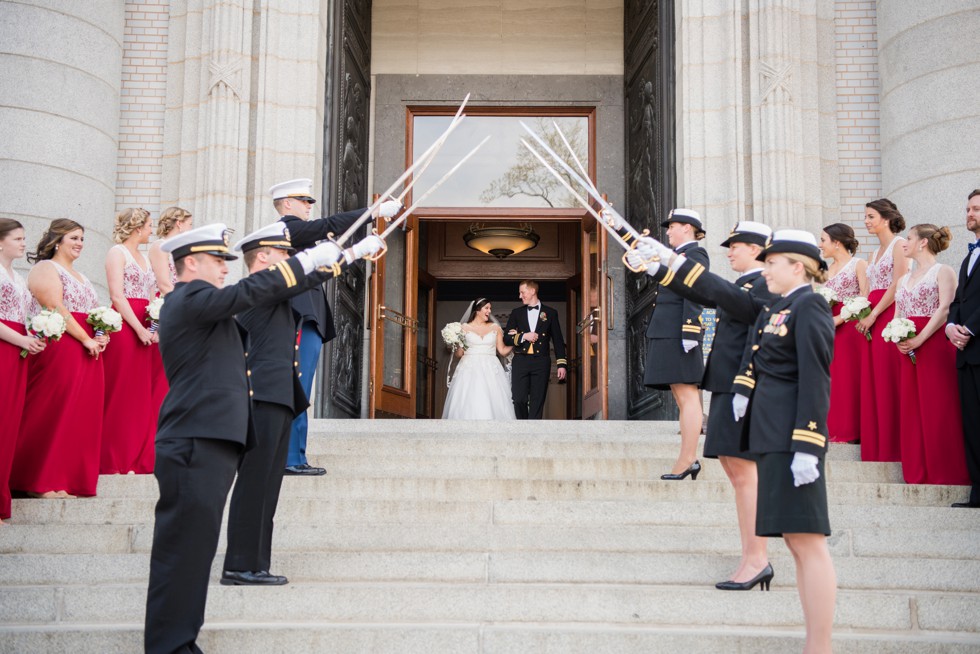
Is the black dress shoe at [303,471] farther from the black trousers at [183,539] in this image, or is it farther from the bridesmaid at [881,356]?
the bridesmaid at [881,356]

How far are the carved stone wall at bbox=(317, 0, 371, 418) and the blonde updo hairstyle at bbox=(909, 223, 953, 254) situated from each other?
219 inches

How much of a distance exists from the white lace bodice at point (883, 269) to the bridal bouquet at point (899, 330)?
0.78 metres

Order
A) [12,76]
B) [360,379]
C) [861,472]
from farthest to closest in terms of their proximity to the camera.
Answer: [360,379]
[12,76]
[861,472]

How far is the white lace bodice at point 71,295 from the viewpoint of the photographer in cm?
750

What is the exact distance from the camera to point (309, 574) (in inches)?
231

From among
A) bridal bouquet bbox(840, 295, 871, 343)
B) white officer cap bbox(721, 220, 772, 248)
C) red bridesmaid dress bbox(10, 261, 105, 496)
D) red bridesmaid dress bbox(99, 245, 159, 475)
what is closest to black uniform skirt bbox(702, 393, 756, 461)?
white officer cap bbox(721, 220, 772, 248)

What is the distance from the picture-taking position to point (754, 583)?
5.57 m

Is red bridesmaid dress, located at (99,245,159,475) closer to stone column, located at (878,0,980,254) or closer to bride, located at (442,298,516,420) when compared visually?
bride, located at (442,298,516,420)

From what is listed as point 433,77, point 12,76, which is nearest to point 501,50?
point 433,77

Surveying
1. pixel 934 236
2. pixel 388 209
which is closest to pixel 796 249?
pixel 388 209

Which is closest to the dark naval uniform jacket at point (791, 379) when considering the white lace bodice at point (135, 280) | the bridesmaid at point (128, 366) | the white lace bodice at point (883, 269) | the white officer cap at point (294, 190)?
the white officer cap at point (294, 190)

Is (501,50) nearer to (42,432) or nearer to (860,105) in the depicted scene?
(860,105)

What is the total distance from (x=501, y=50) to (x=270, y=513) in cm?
1025

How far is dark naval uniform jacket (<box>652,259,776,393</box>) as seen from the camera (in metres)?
5.31
